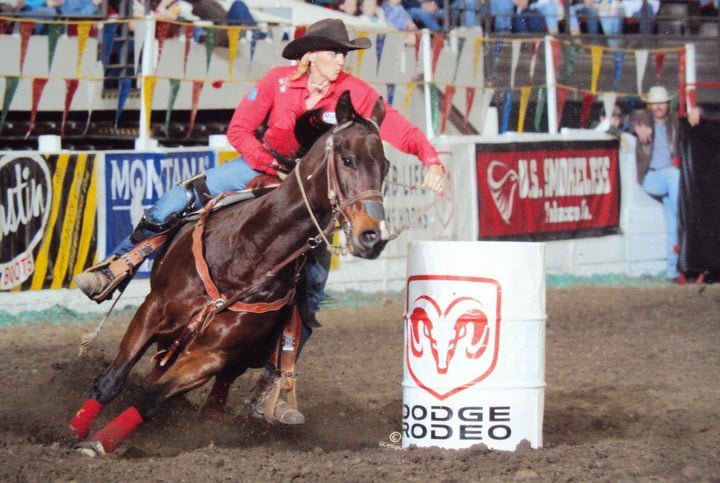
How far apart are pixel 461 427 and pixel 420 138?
4.77 feet

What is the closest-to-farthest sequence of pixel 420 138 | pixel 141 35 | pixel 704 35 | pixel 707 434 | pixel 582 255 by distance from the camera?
1. pixel 420 138
2. pixel 707 434
3. pixel 141 35
4. pixel 582 255
5. pixel 704 35

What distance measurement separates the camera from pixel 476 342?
5.41m

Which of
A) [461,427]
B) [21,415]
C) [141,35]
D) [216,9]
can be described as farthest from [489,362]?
[216,9]

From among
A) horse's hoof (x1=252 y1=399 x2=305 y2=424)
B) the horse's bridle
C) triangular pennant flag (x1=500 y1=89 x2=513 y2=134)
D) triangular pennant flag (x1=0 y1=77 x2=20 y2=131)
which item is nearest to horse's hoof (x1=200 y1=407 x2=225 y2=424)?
horse's hoof (x1=252 y1=399 x2=305 y2=424)

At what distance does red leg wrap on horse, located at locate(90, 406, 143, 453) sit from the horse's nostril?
58.0 inches

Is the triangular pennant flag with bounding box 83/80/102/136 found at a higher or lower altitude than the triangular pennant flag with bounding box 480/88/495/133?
higher

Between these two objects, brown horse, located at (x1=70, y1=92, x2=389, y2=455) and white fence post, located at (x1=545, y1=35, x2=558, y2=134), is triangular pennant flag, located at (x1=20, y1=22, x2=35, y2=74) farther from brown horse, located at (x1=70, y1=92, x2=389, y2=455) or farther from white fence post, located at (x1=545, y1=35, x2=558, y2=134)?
white fence post, located at (x1=545, y1=35, x2=558, y2=134)

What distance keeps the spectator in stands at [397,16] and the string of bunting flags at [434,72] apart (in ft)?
Answer: 3.25

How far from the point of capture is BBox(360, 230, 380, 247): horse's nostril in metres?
4.86

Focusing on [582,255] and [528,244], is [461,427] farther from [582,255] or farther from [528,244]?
[582,255]

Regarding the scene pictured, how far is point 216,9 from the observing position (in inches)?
515

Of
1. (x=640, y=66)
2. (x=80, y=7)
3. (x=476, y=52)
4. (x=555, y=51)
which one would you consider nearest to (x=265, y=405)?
(x=80, y=7)

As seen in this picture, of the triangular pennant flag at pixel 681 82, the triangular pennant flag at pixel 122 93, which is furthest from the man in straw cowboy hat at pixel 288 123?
the triangular pennant flag at pixel 681 82

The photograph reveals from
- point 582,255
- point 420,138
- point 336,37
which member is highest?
point 336,37
